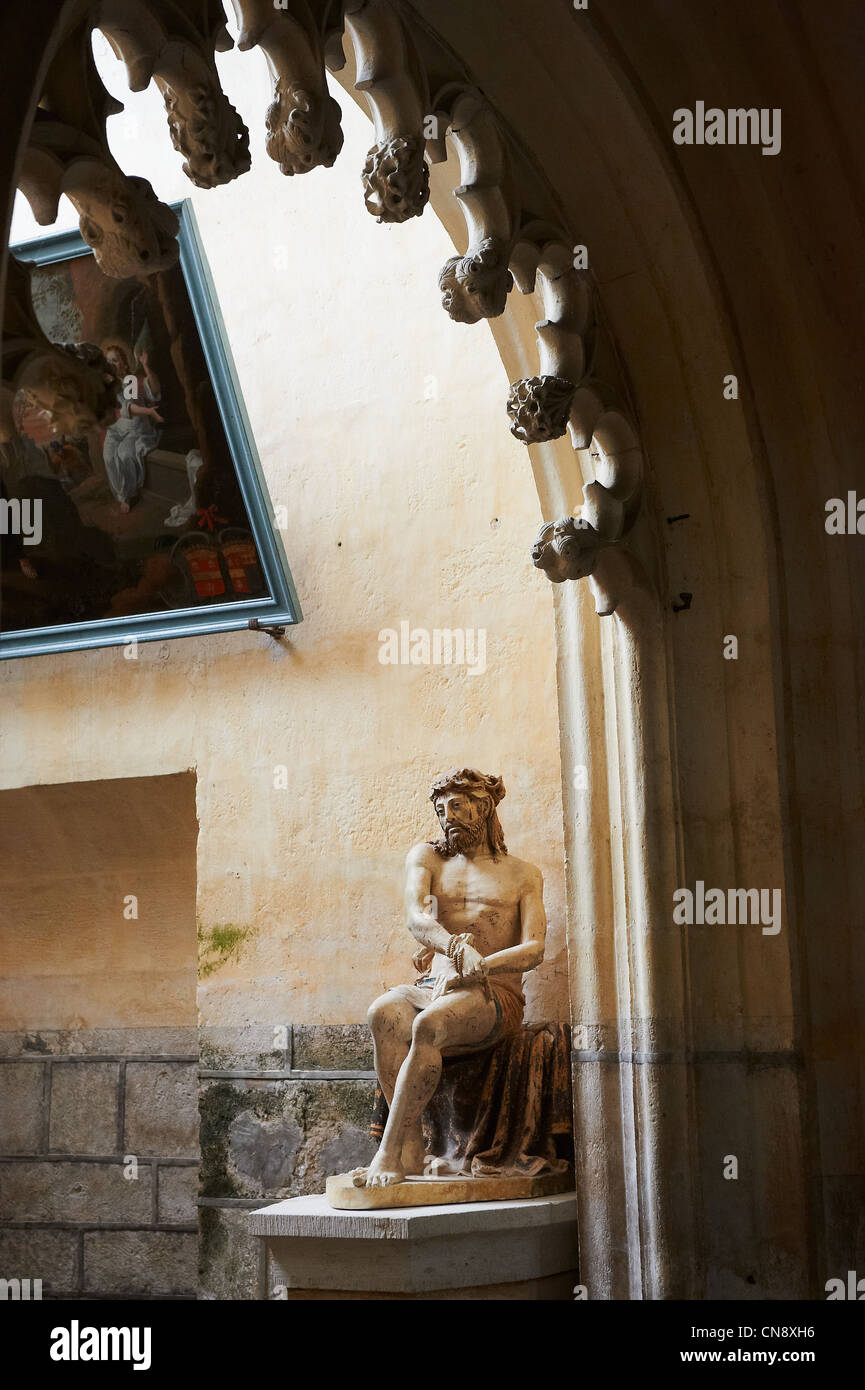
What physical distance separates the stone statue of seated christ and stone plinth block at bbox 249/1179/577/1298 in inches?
6.5

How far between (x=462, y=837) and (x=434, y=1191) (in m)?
1.08

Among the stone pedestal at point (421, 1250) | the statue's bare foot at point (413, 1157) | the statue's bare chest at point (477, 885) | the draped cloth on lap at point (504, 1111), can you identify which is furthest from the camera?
the statue's bare chest at point (477, 885)

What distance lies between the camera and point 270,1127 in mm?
5582

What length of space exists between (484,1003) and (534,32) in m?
2.56

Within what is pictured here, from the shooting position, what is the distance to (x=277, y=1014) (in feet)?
18.7

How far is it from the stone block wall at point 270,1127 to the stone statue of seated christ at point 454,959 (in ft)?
3.65

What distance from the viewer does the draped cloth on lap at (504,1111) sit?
4.22 m

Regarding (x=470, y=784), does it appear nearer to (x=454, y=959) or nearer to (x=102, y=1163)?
(x=454, y=959)

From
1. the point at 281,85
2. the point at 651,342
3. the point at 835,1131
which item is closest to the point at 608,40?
the point at 651,342

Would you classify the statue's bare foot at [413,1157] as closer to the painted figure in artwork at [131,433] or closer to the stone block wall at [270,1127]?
the stone block wall at [270,1127]

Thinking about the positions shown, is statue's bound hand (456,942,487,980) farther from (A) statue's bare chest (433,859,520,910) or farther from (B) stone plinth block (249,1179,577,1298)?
(B) stone plinth block (249,1179,577,1298)

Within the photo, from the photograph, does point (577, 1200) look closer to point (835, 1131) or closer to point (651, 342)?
point (835, 1131)

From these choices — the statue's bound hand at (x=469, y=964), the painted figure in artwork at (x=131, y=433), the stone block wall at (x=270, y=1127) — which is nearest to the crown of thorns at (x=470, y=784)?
the statue's bound hand at (x=469, y=964)

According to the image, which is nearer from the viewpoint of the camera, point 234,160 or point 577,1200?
point 234,160
